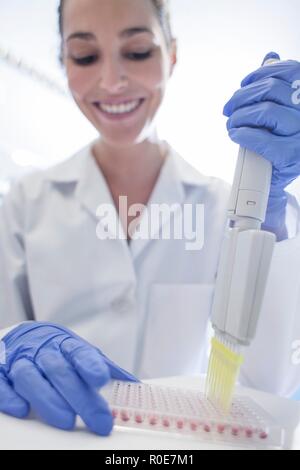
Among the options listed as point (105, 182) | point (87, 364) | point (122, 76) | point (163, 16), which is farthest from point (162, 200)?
point (87, 364)

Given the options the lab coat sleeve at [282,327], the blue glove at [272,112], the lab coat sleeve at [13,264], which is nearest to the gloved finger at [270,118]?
the blue glove at [272,112]

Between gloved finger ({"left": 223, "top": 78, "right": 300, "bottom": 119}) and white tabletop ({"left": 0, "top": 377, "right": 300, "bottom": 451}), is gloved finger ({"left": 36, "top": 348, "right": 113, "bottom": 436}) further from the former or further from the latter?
gloved finger ({"left": 223, "top": 78, "right": 300, "bottom": 119})

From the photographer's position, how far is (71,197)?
100 centimetres

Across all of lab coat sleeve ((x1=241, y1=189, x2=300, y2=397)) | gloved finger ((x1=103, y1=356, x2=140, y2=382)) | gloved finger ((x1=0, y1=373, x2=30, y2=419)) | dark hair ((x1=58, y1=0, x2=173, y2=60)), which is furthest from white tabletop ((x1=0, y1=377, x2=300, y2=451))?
dark hair ((x1=58, y1=0, x2=173, y2=60))

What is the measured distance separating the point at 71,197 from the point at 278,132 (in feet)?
1.71

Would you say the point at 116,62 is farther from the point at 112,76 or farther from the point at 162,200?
the point at 162,200

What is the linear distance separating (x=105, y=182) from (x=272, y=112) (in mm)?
441

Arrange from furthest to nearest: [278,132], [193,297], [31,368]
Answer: [193,297]
[278,132]
[31,368]

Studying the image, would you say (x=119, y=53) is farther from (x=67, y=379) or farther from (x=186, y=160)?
(x=67, y=379)

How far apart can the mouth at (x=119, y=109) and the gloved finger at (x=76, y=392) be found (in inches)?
22.7

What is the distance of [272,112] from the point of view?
646mm

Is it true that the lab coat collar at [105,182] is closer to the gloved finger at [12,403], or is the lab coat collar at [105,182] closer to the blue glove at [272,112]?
the blue glove at [272,112]
